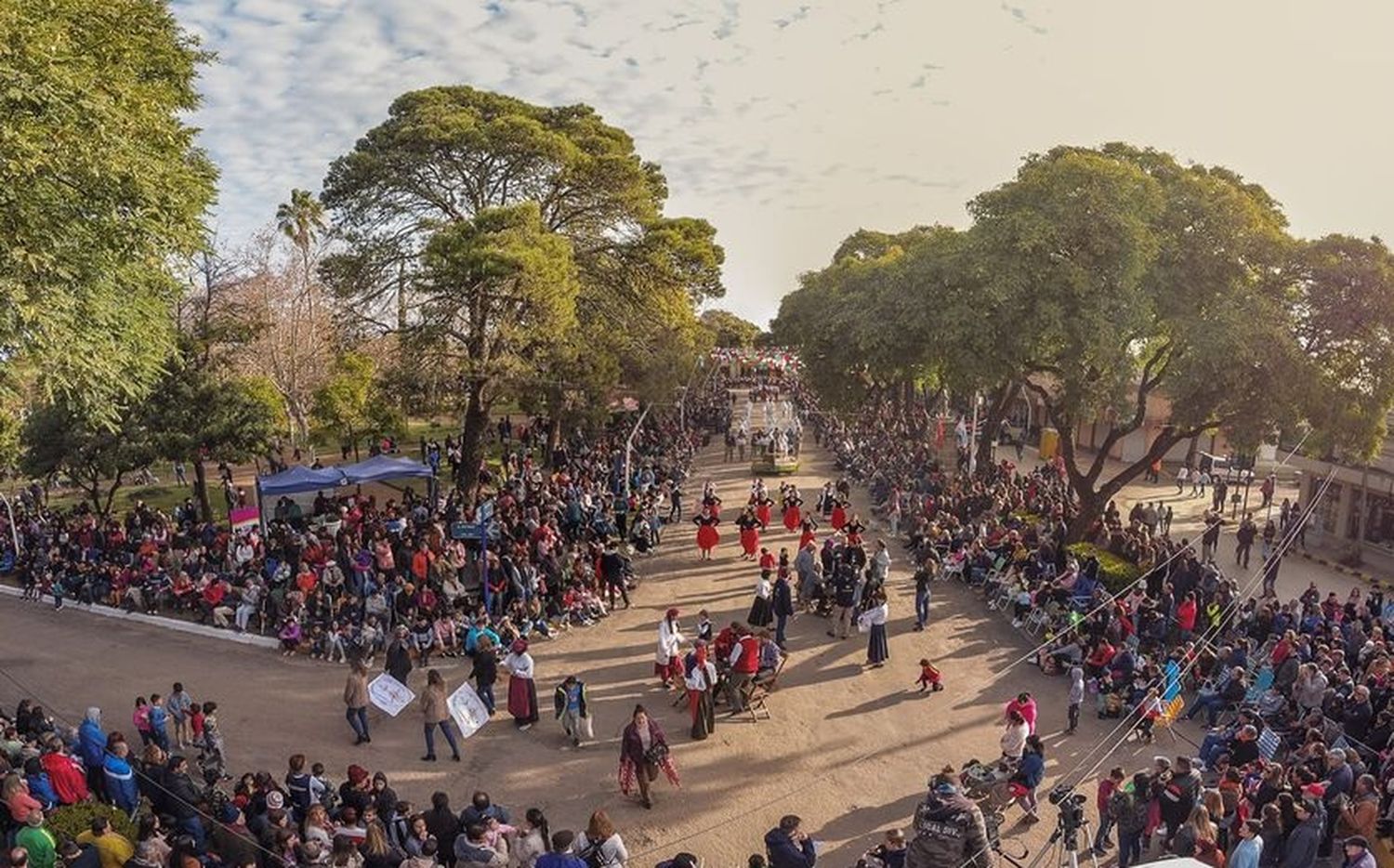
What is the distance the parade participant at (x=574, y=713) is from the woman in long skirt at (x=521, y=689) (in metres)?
0.54

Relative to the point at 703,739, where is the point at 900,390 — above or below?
above

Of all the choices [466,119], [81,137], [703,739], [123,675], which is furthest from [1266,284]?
[123,675]

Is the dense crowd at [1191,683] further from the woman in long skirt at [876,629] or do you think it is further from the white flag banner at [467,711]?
the white flag banner at [467,711]

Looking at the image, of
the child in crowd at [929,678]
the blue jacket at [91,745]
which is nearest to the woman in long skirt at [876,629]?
the child in crowd at [929,678]

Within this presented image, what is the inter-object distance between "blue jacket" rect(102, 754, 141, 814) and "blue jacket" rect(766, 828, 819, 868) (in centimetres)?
716

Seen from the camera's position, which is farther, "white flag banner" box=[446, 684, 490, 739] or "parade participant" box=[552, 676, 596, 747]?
"parade participant" box=[552, 676, 596, 747]

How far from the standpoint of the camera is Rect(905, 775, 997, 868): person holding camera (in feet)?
26.1

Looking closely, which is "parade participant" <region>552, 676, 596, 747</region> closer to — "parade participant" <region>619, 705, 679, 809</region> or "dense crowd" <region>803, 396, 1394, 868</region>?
"parade participant" <region>619, 705, 679, 809</region>

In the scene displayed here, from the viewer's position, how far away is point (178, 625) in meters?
17.4

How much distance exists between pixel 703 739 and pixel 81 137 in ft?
39.9

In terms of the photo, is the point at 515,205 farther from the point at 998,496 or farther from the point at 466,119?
the point at 998,496

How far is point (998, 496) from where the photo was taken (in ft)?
80.4

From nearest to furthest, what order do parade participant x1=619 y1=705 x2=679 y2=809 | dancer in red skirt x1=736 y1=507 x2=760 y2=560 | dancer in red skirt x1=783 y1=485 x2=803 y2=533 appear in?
parade participant x1=619 y1=705 x2=679 y2=809, dancer in red skirt x1=736 y1=507 x2=760 y2=560, dancer in red skirt x1=783 y1=485 x2=803 y2=533

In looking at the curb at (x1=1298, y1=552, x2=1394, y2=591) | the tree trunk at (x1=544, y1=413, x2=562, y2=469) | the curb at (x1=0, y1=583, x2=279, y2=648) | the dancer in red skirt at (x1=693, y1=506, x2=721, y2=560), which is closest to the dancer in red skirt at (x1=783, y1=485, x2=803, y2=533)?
the dancer in red skirt at (x1=693, y1=506, x2=721, y2=560)
